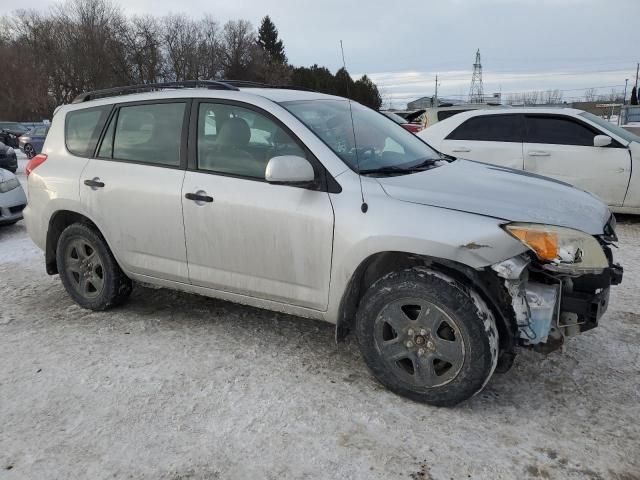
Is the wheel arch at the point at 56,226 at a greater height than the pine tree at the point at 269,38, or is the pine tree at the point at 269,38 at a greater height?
the pine tree at the point at 269,38

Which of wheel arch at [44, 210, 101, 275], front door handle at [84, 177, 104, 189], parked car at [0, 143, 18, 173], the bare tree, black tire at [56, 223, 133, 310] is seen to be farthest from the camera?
the bare tree

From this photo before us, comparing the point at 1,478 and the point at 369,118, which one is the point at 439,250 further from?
the point at 1,478

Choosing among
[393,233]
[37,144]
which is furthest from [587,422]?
[37,144]

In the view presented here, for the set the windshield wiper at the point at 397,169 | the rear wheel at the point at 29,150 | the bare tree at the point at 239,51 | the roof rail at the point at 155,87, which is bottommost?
the rear wheel at the point at 29,150

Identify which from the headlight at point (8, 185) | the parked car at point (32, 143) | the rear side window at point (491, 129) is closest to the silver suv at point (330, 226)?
the headlight at point (8, 185)

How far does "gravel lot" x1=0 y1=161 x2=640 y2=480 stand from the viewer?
98.7 inches

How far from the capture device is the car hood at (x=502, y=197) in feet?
9.30

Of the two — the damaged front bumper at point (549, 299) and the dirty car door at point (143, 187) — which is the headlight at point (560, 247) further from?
the dirty car door at point (143, 187)

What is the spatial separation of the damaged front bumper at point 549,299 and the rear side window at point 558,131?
15.7 feet

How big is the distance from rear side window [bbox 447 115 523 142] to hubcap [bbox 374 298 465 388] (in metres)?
5.24

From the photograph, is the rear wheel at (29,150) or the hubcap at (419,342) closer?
the hubcap at (419,342)

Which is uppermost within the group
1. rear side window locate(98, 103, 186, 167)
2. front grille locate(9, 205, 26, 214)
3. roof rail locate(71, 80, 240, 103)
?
roof rail locate(71, 80, 240, 103)

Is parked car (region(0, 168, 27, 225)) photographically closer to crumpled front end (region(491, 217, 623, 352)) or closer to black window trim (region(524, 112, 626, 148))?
crumpled front end (region(491, 217, 623, 352))

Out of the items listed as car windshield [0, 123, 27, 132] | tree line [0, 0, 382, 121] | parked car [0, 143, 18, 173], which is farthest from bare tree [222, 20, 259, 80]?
parked car [0, 143, 18, 173]
